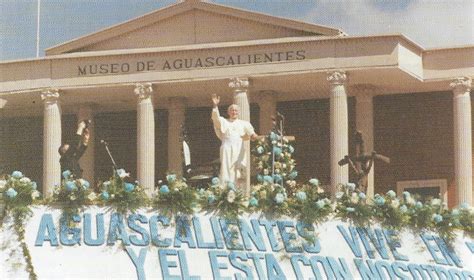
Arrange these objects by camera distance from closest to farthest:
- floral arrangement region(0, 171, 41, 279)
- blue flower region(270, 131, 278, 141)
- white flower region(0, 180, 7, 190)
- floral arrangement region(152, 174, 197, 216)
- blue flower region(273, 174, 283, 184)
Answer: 1. floral arrangement region(0, 171, 41, 279)
2. white flower region(0, 180, 7, 190)
3. floral arrangement region(152, 174, 197, 216)
4. blue flower region(273, 174, 283, 184)
5. blue flower region(270, 131, 278, 141)

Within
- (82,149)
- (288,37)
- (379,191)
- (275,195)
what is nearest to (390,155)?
(379,191)

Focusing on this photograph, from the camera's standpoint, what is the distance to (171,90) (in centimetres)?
4819

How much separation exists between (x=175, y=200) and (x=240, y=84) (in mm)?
20668

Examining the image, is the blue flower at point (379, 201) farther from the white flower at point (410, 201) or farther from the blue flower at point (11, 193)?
the blue flower at point (11, 193)

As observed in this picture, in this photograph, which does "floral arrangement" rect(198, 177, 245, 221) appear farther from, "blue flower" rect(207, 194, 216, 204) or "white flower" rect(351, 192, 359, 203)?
"white flower" rect(351, 192, 359, 203)

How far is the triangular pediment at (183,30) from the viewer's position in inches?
1823

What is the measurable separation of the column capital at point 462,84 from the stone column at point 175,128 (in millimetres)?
10211

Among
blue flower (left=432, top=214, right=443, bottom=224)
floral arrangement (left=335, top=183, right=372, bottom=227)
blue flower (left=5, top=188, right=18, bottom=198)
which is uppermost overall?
blue flower (left=5, top=188, right=18, bottom=198)

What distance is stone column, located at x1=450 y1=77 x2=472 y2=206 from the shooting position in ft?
148

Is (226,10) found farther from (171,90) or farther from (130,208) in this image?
(130,208)

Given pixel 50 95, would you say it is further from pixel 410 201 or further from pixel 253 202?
pixel 253 202

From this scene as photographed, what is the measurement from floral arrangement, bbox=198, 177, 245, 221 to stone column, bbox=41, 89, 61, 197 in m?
21.5

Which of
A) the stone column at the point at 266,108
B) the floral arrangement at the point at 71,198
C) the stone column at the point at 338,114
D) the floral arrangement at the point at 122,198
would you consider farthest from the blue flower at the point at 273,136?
the stone column at the point at 266,108

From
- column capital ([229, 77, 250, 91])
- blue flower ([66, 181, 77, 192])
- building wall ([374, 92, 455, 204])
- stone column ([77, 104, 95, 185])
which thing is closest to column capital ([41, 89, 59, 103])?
stone column ([77, 104, 95, 185])
